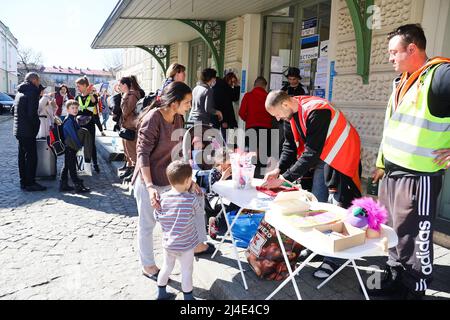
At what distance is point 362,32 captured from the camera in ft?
14.6

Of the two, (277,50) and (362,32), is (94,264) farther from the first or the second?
(277,50)

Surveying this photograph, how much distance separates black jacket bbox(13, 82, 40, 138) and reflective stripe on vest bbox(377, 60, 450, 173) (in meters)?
4.84

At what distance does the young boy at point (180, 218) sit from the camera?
8.21 ft

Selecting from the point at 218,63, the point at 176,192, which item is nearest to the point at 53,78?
the point at 218,63

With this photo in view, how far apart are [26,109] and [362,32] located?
15.1ft

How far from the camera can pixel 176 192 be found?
2.56 m

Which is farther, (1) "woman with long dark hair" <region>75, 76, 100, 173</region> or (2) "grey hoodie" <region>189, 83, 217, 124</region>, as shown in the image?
(1) "woman with long dark hair" <region>75, 76, 100, 173</region>

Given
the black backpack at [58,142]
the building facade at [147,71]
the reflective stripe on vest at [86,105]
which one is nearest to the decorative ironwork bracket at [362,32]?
the black backpack at [58,142]

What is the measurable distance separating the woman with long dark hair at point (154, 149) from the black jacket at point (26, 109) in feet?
10.5

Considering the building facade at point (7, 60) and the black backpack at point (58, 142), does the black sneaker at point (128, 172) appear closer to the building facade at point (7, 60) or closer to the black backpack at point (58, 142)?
the black backpack at point (58, 142)

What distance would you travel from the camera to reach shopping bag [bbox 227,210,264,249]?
334cm

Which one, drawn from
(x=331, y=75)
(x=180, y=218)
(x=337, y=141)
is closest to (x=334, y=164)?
(x=337, y=141)

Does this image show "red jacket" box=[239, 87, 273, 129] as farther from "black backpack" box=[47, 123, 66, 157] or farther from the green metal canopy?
"black backpack" box=[47, 123, 66, 157]

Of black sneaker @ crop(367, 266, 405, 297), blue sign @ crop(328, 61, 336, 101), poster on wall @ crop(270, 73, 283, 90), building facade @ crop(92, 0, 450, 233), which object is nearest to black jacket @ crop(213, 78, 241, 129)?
poster on wall @ crop(270, 73, 283, 90)
